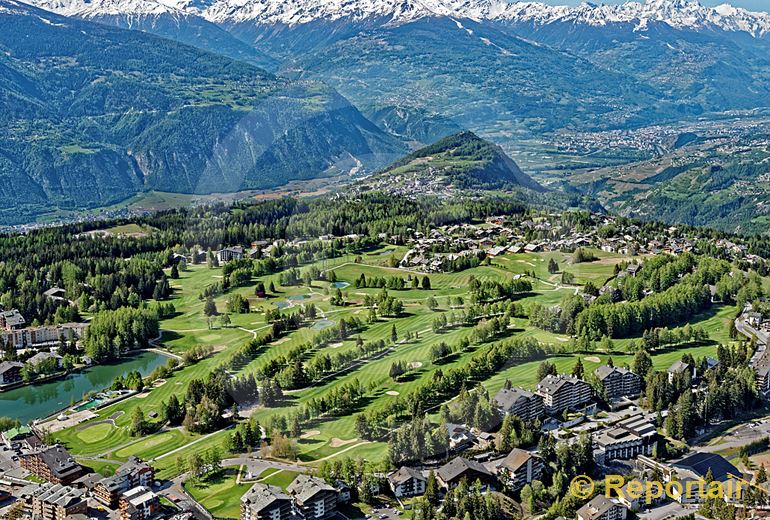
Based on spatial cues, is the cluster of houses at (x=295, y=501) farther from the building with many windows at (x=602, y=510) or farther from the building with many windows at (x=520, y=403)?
the building with many windows at (x=520, y=403)

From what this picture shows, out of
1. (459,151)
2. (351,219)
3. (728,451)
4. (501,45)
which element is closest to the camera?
(728,451)

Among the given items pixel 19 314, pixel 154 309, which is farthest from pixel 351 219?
pixel 19 314

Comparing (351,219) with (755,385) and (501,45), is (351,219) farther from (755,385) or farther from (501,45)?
(501,45)

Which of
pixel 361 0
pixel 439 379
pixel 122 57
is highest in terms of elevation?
Answer: pixel 361 0

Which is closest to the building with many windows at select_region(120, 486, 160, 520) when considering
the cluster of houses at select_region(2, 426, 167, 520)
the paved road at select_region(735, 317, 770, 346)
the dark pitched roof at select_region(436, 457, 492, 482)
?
the cluster of houses at select_region(2, 426, 167, 520)

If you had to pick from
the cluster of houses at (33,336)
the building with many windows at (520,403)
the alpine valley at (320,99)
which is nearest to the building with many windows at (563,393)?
the building with many windows at (520,403)

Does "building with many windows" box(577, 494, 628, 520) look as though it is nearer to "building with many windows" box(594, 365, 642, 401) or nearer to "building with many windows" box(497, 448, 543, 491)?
"building with many windows" box(497, 448, 543, 491)

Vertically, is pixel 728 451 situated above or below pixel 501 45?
below

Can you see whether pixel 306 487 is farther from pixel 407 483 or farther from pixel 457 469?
pixel 457 469

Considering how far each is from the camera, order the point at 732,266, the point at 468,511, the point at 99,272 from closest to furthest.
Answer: the point at 468,511 → the point at 732,266 → the point at 99,272
